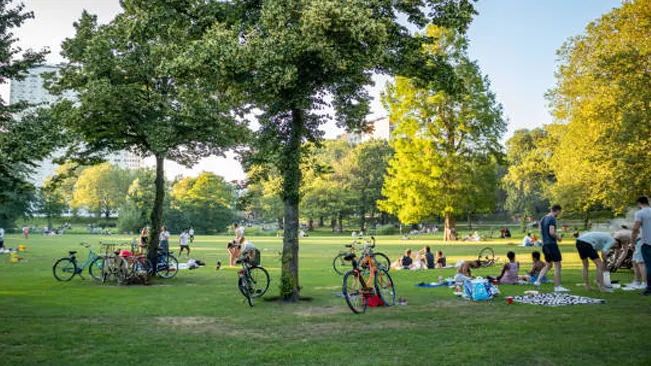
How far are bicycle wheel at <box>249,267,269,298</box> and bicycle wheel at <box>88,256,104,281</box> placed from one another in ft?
23.9

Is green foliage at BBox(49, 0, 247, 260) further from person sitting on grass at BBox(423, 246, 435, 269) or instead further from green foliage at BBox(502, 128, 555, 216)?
green foliage at BBox(502, 128, 555, 216)

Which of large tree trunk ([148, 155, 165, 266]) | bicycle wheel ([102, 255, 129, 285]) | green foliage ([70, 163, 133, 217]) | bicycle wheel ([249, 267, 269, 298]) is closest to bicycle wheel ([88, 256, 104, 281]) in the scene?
bicycle wheel ([102, 255, 129, 285])

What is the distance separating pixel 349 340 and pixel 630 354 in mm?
3883

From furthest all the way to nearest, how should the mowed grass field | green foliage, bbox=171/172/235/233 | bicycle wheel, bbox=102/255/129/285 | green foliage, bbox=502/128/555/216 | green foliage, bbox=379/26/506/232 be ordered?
green foliage, bbox=171/172/235/233 → green foliage, bbox=502/128/555/216 → green foliage, bbox=379/26/506/232 → bicycle wheel, bbox=102/255/129/285 → the mowed grass field

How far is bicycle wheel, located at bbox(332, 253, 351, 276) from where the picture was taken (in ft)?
61.6

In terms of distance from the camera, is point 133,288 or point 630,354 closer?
point 630,354

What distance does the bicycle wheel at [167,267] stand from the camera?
17797mm

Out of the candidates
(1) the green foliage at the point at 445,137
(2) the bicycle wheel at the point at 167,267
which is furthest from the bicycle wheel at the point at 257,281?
(1) the green foliage at the point at 445,137

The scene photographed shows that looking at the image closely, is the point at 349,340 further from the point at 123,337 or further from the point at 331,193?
the point at 331,193

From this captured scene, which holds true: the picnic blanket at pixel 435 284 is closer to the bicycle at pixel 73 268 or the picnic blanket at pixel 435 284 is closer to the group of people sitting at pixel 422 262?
the group of people sitting at pixel 422 262

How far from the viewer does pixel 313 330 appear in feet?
27.2

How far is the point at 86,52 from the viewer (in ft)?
49.6

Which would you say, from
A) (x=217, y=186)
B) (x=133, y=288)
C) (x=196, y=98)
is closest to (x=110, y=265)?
(x=133, y=288)

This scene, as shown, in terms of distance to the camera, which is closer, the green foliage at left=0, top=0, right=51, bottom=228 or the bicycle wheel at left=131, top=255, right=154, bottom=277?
the green foliage at left=0, top=0, right=51, bottom=228
